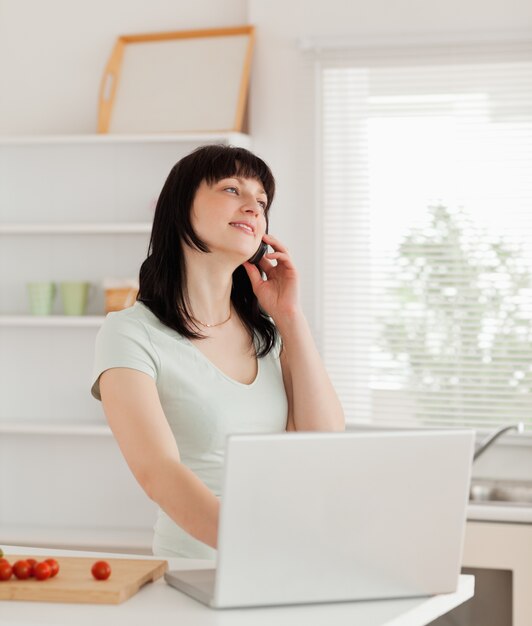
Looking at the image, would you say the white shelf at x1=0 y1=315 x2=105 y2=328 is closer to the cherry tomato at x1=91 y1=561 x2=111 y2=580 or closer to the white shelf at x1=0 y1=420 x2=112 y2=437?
the white shelf at x1=0 y1=420 x2=112 y2=437

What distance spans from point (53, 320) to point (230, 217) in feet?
5.99

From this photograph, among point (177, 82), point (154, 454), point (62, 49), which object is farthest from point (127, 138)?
point (154, 454)

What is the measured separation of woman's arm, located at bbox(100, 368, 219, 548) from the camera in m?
1.49

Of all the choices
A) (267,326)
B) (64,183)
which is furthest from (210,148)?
(64,183)

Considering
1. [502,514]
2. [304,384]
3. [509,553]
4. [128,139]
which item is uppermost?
[128,139]

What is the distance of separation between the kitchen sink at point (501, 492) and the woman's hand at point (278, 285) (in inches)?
64.6

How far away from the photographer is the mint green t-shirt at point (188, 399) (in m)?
1.81

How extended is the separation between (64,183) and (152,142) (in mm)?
388

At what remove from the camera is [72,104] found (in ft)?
12.8

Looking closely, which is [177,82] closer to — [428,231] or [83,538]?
[428,231]

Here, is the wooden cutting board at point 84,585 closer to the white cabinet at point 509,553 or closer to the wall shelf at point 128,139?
the white cabinet at point 509,553

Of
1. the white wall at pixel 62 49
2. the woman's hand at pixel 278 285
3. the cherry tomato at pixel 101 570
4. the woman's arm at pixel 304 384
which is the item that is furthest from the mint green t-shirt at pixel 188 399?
the white wall at pixel 62 49

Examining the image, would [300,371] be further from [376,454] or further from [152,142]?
[152,142]

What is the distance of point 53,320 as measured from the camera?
363 cm
